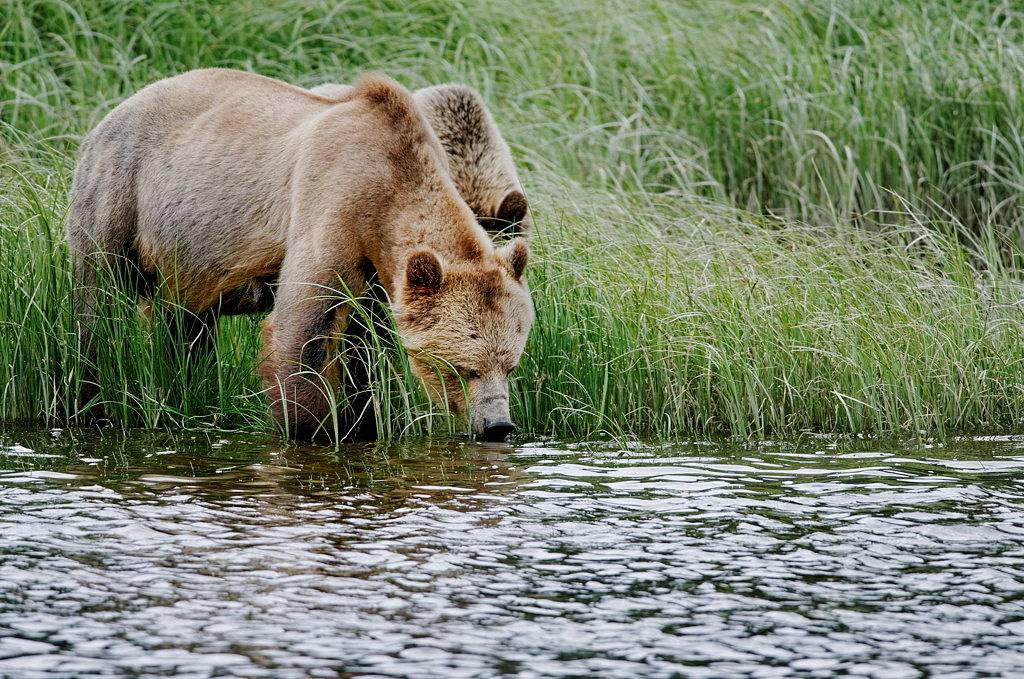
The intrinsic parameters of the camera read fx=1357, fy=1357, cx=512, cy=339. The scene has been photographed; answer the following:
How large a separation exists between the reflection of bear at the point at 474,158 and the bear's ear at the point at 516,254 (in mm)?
948

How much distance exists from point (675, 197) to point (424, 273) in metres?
4.19

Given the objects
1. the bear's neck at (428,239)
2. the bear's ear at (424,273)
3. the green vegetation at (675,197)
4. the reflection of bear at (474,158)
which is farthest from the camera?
the reflection of bear at (474,158)

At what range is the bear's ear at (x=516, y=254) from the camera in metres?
5.83

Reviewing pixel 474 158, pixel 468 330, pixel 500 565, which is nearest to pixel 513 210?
pixel 474 158

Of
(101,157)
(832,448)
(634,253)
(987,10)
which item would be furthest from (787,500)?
(987,10)

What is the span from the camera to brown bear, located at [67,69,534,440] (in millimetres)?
5684

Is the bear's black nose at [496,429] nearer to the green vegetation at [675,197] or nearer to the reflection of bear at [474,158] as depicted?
Answer: the green vegetation at [675,197]

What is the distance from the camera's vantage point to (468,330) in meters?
5.66

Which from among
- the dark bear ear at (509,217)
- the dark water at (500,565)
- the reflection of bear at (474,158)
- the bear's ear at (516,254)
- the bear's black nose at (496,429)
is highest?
the reflection of bear at (474,158)

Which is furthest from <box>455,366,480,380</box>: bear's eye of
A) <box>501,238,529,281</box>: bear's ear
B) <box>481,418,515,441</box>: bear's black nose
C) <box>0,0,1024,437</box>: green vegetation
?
<box>501,238,529,281</box>: bear's ear

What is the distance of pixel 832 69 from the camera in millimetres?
10344

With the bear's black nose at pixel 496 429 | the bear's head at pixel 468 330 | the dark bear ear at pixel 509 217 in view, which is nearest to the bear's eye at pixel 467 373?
the bear's head at pixel 468 330

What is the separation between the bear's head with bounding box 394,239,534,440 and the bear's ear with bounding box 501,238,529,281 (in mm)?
90

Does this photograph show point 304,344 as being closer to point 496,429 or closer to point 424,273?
point 424,273
